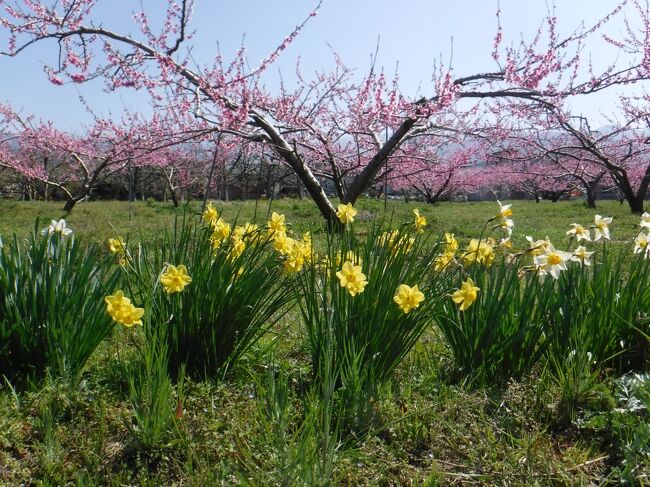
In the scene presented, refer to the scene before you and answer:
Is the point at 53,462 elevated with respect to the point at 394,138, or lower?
lower

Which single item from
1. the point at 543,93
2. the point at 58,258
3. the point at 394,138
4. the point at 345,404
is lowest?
the point at 345,404

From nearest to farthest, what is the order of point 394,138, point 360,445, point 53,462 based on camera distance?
1. point 53,462
2. point 360,445
3. point 394,138

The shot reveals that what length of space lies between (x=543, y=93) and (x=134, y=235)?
669 cm

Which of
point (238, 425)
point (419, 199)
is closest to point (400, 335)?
point (238, 425)

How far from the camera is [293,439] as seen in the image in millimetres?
1498

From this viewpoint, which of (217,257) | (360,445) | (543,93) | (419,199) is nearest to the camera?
(360,445)

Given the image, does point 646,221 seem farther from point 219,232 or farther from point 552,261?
point 219,232

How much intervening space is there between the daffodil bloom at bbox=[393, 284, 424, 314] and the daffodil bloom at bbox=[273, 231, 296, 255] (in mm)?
632

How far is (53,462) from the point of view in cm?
168

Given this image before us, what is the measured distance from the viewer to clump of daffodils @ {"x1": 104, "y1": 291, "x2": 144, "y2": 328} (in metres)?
1.77

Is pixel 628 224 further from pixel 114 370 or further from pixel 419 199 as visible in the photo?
pixel 419 199

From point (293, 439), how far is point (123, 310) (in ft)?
2.36

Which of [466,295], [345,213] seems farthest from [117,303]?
[466,295]

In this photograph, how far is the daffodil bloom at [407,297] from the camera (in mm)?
1907
